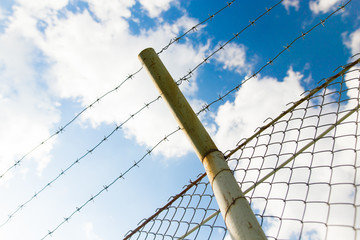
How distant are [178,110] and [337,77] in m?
1.23

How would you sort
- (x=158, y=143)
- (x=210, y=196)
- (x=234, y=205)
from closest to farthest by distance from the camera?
(x=234, y=205)
(x=210, y=196)
(x=158, y=143)

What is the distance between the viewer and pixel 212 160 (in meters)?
1.79

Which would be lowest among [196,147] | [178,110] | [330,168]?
[330,168]

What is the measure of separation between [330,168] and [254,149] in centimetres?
56

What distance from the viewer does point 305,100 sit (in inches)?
87.5

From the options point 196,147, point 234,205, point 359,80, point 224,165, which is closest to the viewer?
point 234,205

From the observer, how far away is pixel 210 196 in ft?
7.25

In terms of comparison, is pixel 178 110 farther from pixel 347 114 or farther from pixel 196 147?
pixel 347 114

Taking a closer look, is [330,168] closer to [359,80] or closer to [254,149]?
[254,149]

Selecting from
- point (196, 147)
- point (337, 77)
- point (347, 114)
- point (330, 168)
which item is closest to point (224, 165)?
point (196, 147)

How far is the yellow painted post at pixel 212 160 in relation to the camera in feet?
4.62

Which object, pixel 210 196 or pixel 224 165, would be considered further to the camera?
pixel 210 196

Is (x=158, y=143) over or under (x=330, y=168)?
over

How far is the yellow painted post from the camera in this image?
1407 millimetres
